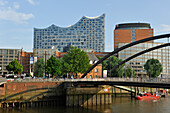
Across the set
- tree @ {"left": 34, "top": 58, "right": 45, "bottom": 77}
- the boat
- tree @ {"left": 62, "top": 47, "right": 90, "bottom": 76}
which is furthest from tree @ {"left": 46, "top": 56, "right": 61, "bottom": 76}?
the boat

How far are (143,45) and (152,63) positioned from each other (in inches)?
1307

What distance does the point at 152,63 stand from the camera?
445 ft

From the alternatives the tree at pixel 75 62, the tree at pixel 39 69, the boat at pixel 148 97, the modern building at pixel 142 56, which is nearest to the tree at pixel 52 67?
the tree at pixel 75 62

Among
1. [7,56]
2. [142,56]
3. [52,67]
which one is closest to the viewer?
[52,67]

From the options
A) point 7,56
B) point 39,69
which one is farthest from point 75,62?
point 7,56

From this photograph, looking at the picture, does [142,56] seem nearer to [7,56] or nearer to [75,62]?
[75,62]

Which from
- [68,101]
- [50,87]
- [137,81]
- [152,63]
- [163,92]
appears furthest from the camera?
[152,63]

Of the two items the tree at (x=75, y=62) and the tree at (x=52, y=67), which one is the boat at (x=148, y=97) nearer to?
the tree at (x=75, y=62)

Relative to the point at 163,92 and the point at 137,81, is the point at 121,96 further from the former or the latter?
the point at 137,81

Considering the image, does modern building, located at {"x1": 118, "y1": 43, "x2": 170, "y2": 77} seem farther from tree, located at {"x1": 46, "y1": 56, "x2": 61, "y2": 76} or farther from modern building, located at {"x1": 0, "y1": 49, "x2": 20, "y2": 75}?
modern building, located at {"x1": 0, "y1": 49, "x2": 20, "y2": 75}

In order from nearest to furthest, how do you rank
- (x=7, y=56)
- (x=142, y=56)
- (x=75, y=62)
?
(x=75, y=62)
(x=142, y=56)
(x=7, y=56)

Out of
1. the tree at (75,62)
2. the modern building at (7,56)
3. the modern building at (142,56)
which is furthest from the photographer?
the modern building at (7,56)

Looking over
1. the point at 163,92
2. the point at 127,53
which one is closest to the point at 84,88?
the point at 163,92

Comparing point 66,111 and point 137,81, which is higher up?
point 137,81
